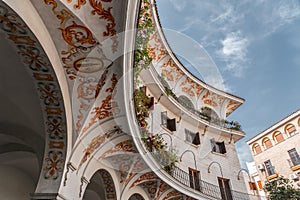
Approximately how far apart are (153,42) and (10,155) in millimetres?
7984

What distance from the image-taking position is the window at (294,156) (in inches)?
717

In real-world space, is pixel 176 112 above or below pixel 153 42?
below

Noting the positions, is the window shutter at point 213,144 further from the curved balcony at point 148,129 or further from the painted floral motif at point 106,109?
the painted floral motif at point 106,109

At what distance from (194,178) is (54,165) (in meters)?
8.10

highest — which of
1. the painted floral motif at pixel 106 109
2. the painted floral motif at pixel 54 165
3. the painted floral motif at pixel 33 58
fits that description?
the painted floral motif at pixel 106 109

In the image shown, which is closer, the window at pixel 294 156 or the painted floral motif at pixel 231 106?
the painted floral motif at pixel 231 106

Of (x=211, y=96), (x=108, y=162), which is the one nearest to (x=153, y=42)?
(x=211, y=96)

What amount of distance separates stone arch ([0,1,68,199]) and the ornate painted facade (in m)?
0.02

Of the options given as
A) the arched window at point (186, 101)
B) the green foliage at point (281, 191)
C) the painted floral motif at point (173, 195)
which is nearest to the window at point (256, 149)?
the green foliage at point (281, 191)

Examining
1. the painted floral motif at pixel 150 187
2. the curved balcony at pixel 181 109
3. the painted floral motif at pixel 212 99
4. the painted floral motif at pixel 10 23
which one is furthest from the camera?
the painted floral motif at pixel 212 99

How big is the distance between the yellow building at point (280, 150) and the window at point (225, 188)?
932 centimetres

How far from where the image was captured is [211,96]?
1462 centimetres

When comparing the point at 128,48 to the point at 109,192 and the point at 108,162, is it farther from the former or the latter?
the point at 109,192

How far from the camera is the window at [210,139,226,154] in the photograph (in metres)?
12.9
